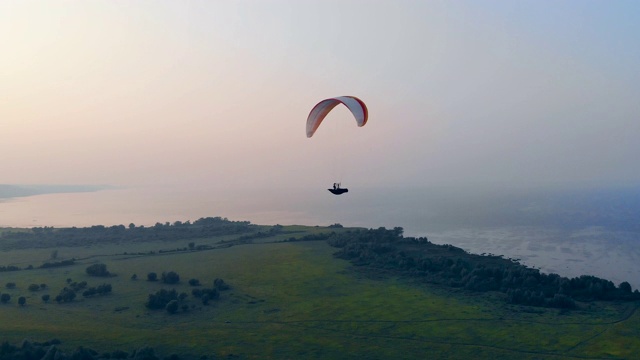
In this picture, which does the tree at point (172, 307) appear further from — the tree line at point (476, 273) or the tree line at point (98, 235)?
the tree line at point (98, 235)

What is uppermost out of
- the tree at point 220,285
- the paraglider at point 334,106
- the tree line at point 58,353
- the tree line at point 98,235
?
the paraglider at point 334,106

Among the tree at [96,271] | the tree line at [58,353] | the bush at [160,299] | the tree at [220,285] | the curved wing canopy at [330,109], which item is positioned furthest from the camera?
the tree at [96,271]

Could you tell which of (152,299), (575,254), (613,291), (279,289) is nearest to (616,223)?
(575,254)

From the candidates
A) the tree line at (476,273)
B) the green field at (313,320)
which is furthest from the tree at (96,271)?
the tree line at (476,273)

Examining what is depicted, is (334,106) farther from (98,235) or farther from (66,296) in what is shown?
(98,235)

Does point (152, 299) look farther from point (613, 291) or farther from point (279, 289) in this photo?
point (613, 291)

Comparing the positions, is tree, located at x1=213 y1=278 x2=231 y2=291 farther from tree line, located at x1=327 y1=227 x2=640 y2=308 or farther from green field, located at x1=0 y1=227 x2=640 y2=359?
tree line, located at x1=327 y1=227 x2=640 y2=308

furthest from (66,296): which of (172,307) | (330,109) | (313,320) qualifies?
(330,109)
